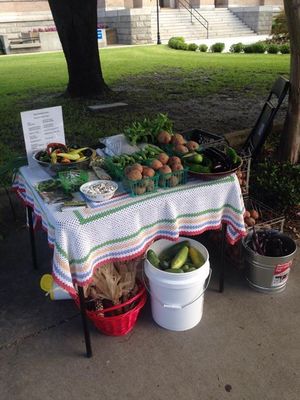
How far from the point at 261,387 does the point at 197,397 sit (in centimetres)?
42

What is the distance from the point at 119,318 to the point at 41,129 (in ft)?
5.41

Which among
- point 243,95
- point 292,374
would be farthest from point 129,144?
point 243,95

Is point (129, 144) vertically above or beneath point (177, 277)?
above

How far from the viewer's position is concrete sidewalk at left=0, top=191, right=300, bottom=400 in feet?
7.97

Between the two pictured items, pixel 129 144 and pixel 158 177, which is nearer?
pixel 158 177

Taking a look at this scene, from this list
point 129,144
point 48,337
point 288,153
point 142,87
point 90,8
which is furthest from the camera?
point 142,87

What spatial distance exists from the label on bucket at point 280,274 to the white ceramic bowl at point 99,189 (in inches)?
59.1

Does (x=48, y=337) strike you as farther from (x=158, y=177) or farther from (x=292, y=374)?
(x=292, y=374)

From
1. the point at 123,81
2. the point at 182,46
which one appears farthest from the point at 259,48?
the point at 123,81

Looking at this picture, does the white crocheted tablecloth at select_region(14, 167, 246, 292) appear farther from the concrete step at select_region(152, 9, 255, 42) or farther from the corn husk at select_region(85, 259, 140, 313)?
the concrete step at select_region(152, 9, 255, 42)

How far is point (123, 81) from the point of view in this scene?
1077 centimetres

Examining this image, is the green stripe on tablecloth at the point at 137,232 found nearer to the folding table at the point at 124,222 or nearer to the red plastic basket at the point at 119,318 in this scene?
the folding table at the point at 124,222

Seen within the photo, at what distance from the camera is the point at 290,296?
126 inches

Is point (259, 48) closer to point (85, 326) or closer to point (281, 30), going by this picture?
point (281, 30)
